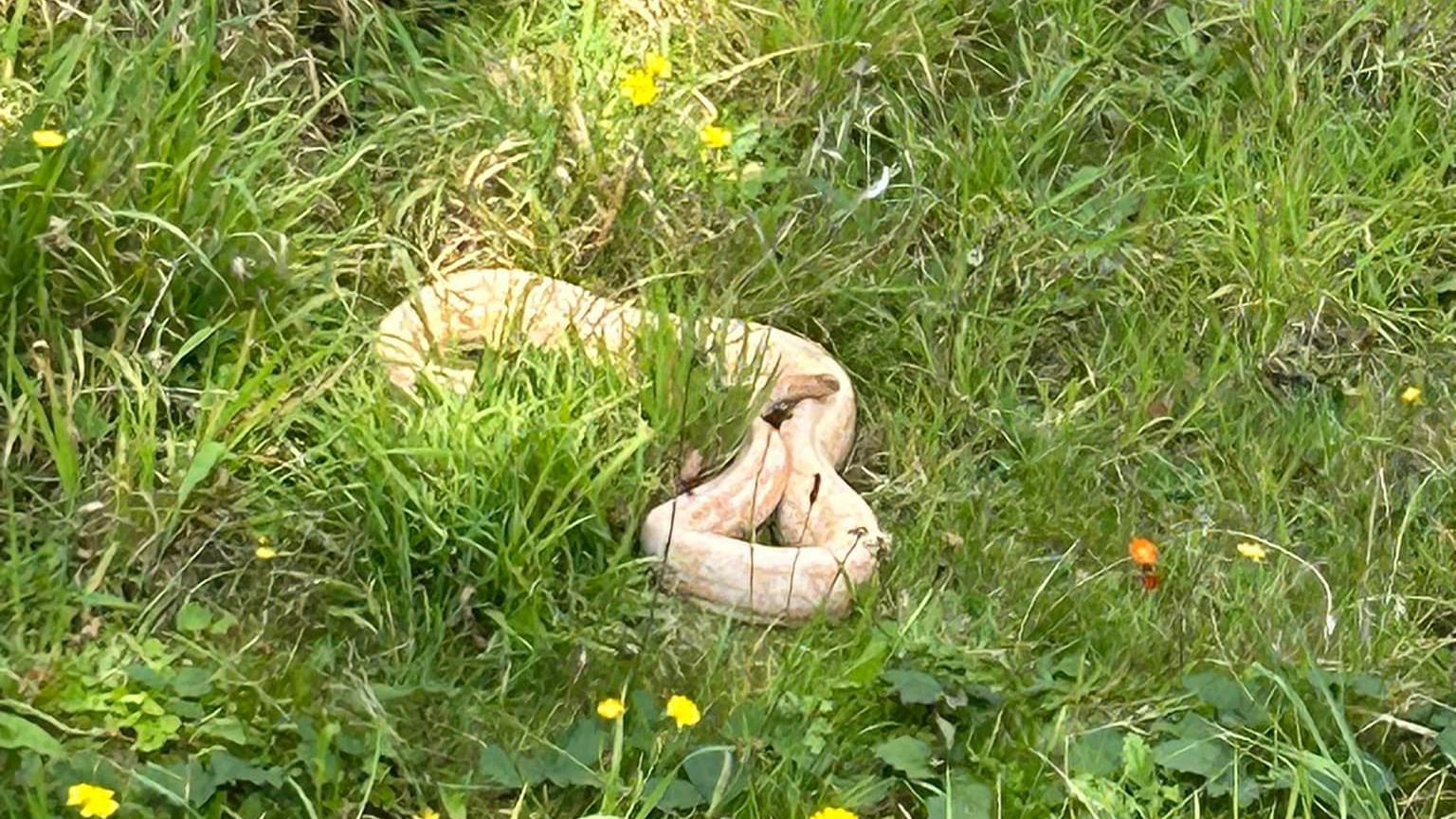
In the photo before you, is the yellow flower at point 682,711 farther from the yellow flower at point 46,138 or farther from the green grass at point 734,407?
the yellow flower at point 46,138

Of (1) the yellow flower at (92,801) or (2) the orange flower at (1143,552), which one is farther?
(2) the orange flower at (1143,552)

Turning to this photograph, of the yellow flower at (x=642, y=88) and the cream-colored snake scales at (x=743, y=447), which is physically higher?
the yellow flower at (x=642, y=88)

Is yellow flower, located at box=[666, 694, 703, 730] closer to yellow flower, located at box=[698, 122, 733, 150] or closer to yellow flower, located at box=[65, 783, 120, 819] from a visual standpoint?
yellow flower, located at box=[65, 783, 120, 819]

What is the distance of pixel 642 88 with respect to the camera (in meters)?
3.97

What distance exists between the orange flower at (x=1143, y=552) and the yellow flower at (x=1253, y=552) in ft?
0.59

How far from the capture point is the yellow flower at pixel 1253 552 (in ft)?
11.0

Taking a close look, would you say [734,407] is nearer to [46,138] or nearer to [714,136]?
[714,136]

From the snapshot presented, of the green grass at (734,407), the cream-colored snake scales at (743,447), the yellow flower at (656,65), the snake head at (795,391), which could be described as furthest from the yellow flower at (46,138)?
the snake head at (795,391)

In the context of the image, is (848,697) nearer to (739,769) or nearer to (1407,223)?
(739,769)

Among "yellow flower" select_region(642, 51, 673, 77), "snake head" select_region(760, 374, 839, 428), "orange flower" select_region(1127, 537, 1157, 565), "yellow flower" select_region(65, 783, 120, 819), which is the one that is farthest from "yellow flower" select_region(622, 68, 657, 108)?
"yellow flower" select_region(65, 783, 120, 819)

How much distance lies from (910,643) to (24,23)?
2.27 metres

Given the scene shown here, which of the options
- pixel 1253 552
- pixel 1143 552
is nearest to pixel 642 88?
pixel 1143 552

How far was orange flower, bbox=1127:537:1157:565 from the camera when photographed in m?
3.25

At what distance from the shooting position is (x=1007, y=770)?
2902 mm
